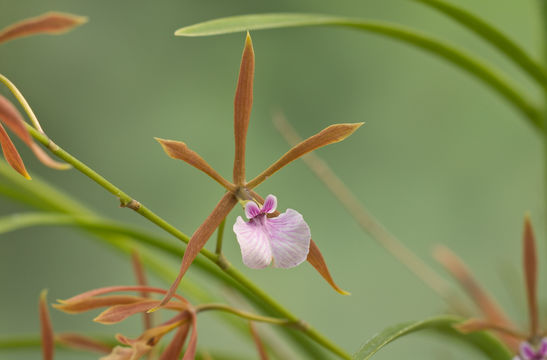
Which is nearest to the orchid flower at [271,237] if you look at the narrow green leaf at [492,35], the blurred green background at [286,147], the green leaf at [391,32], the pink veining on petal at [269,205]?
the pink veining on petal at [269,205]

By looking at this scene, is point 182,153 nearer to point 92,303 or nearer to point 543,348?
point 92,303

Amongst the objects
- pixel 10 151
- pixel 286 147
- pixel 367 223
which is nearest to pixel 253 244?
pixel 10 151

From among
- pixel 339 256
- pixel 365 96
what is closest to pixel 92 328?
pixel 339 256

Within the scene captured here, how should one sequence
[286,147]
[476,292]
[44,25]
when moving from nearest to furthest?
1. [44,25]
2. [476,292]
3. [286,147]

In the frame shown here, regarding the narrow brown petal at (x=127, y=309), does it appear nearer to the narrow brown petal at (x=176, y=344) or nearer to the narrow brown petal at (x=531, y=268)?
the narrow brown petal at (x=176, y=344)

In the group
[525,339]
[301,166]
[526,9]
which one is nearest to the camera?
[525,339]

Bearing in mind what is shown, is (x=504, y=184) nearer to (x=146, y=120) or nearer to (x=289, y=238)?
(x=146, y=120)

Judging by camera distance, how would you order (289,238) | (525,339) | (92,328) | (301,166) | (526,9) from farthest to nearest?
(526,9) → (301,166) → (92,328) → (525,339) → (289,238)
